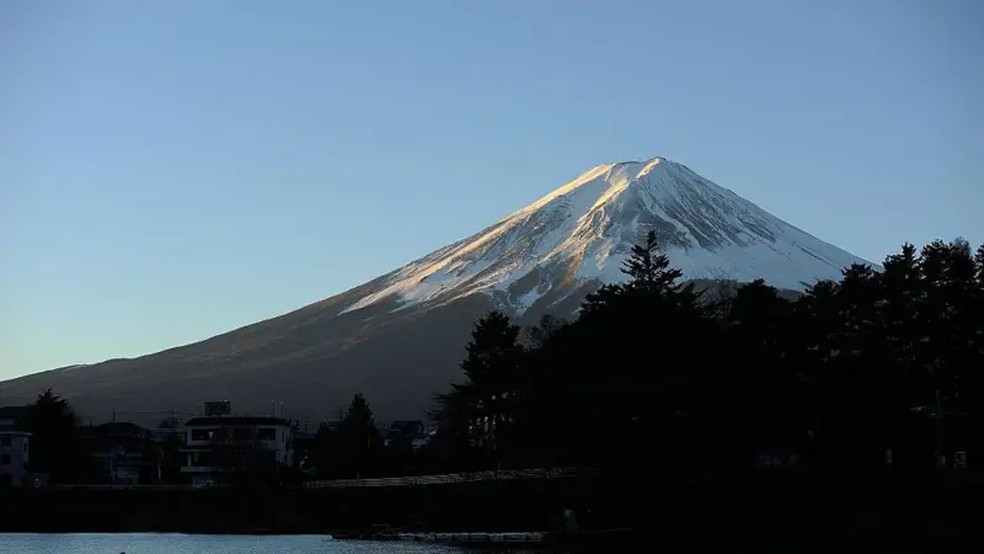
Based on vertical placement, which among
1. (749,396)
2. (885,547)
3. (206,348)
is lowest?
(885,547)

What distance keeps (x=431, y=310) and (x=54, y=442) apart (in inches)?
3992

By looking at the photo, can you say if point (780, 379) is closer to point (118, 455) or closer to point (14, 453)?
point (14, 453)

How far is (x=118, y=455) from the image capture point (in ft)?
298

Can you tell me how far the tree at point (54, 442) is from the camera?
2815 inches

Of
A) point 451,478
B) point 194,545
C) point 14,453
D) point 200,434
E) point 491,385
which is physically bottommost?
point 194,545

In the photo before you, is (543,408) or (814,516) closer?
(814,516)

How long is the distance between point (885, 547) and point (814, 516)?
15.0ft

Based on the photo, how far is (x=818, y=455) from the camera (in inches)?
1601

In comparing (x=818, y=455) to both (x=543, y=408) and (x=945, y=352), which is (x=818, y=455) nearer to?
(x=945, y=352)

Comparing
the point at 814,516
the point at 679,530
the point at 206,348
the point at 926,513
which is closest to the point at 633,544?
the point at 679,530

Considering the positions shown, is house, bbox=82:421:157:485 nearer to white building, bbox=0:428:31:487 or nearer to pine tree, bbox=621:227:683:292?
white building, bbox=0:428:31:487

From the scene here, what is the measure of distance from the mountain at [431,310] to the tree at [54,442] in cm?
6674

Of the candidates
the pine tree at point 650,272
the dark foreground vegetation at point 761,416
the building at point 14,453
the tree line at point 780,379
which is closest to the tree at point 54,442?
→ the building at point 14,453

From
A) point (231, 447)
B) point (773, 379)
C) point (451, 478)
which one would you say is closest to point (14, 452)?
point (231, 447)
